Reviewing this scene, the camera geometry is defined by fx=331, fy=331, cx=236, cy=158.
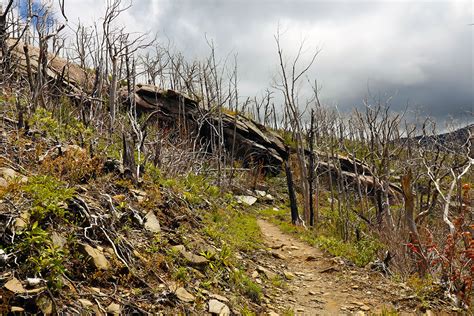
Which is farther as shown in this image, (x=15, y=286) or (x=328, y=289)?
(x=328, y=289)

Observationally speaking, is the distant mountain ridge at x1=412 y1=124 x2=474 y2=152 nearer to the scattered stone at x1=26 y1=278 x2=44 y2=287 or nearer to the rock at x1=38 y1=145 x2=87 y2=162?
the rock at x1=38 y1=145 x2=87 y2=162

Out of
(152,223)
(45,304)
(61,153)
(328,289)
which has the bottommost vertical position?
(328,289)

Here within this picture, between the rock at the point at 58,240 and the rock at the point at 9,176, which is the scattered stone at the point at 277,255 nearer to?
the rock at the point at 58,240

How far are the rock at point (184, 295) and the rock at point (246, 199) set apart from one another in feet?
41.8

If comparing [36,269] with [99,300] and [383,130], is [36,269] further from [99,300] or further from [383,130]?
[383,130]

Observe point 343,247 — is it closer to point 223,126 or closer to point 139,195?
point 139,195

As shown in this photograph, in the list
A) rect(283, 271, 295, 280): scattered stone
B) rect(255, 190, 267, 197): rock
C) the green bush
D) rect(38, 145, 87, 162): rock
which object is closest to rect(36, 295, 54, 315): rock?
the green bush

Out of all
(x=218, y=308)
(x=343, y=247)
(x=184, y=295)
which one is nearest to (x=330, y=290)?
(x=218, y=308)

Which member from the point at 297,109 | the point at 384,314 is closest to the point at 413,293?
the point at 384,314

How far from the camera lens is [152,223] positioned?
213 inches

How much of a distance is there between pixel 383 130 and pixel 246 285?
15019 millimetres

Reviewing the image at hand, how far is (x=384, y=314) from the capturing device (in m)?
4.92

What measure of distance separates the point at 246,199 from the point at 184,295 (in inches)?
565

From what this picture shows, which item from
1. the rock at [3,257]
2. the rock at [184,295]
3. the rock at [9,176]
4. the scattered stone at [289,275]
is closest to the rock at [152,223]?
the rock at [184,295]
